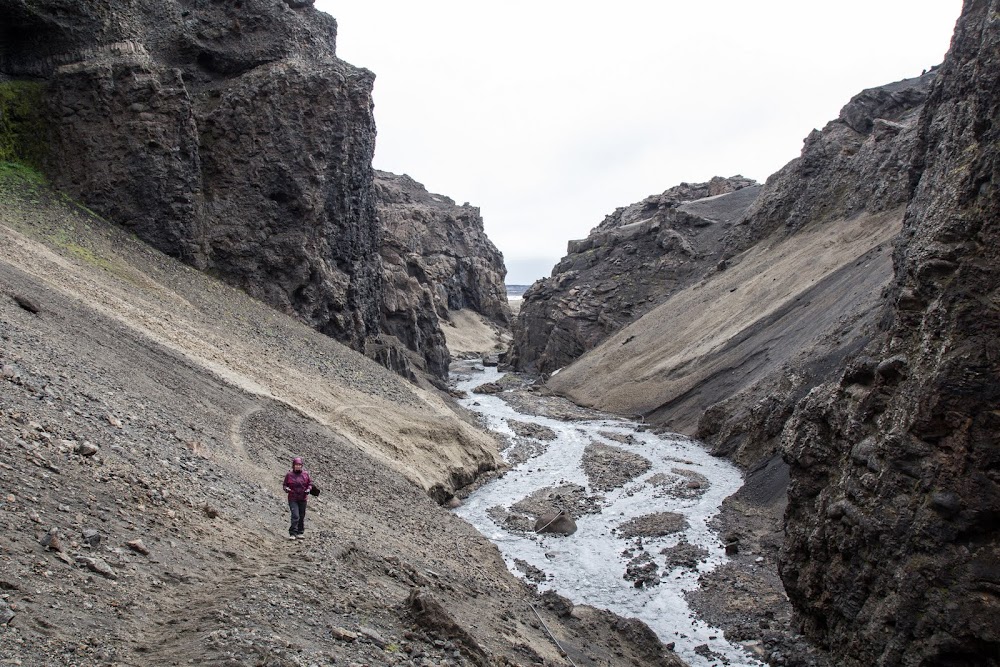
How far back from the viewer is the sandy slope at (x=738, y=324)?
1592 inches

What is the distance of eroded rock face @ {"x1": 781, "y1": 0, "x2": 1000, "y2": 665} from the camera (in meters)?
11.1

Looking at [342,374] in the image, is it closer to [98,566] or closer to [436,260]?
[98,566]

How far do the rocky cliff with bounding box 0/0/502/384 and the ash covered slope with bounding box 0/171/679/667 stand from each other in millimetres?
4888

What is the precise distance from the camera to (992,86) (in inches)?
485

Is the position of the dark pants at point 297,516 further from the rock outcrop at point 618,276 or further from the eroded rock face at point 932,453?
the rock outcrop at point 618,276

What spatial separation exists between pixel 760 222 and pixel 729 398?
32639 mm

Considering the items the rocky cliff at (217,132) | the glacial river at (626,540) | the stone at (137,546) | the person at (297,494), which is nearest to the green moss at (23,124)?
the rocky cliff at (217,132)

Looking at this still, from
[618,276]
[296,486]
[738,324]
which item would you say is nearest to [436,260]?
[618,276]

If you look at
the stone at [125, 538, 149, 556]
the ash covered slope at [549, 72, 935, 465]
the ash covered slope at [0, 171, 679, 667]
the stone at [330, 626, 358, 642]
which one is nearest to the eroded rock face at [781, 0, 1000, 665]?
the ash covered slope at [0, 171, 679, 667]

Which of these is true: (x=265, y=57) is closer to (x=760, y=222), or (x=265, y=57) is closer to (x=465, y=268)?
(x=760, y=222)

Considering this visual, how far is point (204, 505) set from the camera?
13.8 m

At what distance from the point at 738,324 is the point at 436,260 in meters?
68.5

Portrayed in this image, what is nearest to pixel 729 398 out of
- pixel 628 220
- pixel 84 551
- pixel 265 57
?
pixel 265 57

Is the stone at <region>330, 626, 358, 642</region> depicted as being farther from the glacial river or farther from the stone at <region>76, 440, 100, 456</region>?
the glacial river
